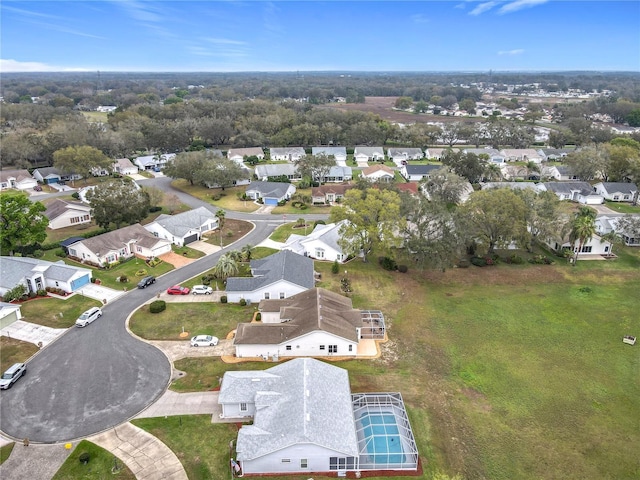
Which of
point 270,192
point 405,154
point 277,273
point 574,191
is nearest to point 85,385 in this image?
point 277,273

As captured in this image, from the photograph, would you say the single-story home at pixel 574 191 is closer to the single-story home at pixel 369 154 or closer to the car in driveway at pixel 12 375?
the single-story home at pixel 369 154

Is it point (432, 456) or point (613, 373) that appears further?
point (613, 373)

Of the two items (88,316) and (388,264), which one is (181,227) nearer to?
(88,316)

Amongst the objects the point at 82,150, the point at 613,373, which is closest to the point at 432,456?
the point at 613,373

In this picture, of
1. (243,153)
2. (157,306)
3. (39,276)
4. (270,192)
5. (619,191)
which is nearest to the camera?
(157,306)

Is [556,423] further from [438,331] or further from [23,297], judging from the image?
[23,297]

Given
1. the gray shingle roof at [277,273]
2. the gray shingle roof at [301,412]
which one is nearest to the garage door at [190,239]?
the gray shingle roof at [277,273]
